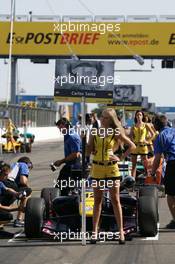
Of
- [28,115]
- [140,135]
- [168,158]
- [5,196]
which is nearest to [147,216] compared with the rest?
[168,158]

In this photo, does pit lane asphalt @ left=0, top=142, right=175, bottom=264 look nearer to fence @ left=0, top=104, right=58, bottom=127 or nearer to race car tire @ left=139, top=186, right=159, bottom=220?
race car tire @ left=139, top=186, right=159, bottom=220

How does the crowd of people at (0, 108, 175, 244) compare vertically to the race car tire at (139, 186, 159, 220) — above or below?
above

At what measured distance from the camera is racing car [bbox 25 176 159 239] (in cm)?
1048

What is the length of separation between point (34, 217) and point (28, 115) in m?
47.2

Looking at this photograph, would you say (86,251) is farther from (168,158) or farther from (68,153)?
(68,153)

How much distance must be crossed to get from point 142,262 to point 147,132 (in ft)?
32.8

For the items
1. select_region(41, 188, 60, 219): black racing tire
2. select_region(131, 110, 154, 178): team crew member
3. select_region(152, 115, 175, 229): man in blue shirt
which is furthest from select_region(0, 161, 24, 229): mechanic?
select_region(131, 110, 154, 178): team crew member

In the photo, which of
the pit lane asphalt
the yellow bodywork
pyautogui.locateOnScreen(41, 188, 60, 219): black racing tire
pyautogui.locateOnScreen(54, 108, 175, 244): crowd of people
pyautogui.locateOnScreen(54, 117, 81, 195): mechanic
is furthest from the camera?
pyautogui.locateOnScreen(54, 117, 81, 195): mechanic

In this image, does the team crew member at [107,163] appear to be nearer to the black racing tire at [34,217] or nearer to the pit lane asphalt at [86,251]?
the pit lane asphalt at [86,251]

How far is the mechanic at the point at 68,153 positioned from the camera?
12.2m

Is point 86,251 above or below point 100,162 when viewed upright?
below

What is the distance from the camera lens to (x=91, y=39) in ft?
152

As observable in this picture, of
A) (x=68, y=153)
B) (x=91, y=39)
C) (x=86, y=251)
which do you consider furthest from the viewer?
(x=91, y=39)

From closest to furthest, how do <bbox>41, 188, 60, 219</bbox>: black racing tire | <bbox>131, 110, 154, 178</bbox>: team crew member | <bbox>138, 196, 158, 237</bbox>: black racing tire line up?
<bbox>138, 196, 158, 237</bbox>: black racing tire → <bbox>41, 188, 60, 219</bbox>: black racing tire → <bbox>131, 110, 154, 178</bbox>: team crew member
